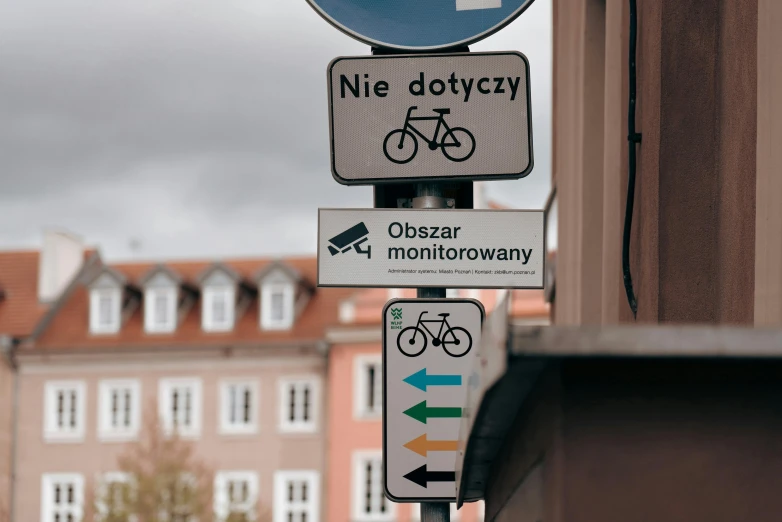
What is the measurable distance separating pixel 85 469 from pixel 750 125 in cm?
4548

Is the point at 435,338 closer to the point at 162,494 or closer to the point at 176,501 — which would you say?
the point at 162,494

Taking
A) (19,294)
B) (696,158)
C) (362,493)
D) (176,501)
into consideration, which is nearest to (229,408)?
(362,493)

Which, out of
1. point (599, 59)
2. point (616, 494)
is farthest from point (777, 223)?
point (599, 59)

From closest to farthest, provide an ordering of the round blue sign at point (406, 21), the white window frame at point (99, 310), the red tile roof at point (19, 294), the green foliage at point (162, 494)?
the round blue sign at point (406, 21) < the green foliage at point (162, 494) < the white window frame at point (99, 310) < the red tile roof at point (19, 294)

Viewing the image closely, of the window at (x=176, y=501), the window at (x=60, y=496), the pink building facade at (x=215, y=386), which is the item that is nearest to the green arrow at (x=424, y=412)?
the window at (x=176, y=501)

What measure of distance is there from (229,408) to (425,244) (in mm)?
44275

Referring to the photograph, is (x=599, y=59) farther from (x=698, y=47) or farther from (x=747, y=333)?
(x=747, y=333)

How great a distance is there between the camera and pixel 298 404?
46750 millimetres

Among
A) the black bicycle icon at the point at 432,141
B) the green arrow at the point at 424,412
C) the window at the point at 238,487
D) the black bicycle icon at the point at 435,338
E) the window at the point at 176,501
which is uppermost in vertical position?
the black bicycle icon at the point at 432,141

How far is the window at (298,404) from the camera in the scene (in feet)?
153

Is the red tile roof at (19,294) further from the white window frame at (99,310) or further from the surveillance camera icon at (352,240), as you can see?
the surveillance camera icon at (352,240)

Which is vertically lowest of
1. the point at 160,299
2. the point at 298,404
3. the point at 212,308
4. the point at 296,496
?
the point at 296,496

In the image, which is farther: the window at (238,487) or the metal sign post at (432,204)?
the window at (238,487)

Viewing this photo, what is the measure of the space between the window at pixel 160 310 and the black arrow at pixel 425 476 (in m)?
45.7
